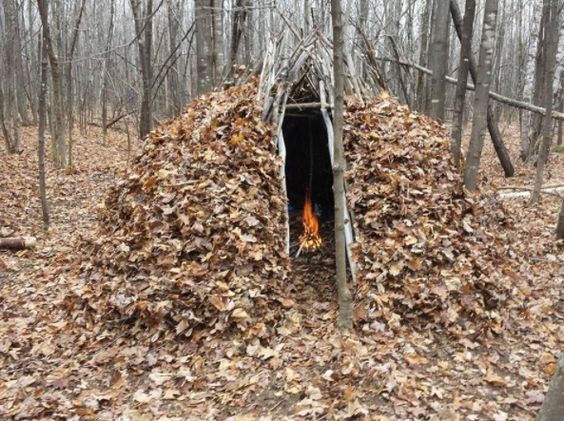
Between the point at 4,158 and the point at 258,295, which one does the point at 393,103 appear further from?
the point at 4,158

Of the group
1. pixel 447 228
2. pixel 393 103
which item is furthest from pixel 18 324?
pixel 393 103

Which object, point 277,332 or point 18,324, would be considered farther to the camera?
point 18,324

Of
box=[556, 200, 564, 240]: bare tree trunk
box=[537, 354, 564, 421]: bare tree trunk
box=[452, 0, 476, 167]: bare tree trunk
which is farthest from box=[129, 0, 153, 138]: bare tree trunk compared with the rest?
box=[537, 354, 564, 421]: bare tree trunk

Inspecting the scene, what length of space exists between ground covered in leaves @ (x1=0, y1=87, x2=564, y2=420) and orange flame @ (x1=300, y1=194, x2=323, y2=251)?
172mm

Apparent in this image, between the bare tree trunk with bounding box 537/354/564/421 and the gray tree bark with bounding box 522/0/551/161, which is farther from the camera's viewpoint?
the gray tree bark with bounding box 522/0/551/161

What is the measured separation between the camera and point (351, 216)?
5367 mm

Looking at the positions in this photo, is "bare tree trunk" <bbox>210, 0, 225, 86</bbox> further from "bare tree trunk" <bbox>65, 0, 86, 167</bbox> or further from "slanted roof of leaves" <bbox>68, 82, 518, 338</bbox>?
"bare tree trunk" <bbox>65, 0, 86, 167</bbox>

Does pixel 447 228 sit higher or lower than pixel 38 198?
higher

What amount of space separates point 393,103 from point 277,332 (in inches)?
142

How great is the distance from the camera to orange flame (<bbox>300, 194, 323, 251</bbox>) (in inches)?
263

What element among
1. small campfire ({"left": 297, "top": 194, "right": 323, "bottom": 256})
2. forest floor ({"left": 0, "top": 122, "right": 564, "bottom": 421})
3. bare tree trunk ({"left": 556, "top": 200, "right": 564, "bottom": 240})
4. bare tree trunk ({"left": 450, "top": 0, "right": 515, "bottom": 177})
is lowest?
forest floor ({"left": 0, "top": 122, "right": 564, "bottom": 421})

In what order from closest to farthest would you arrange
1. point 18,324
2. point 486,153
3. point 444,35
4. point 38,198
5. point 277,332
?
1. point 277,332
2. point 18,324
3. point 444,35
4. point 38,198
5. point 486,153

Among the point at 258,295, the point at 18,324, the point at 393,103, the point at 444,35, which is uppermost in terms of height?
the point at 444,35

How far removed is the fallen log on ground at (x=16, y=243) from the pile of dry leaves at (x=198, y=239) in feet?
4.95
